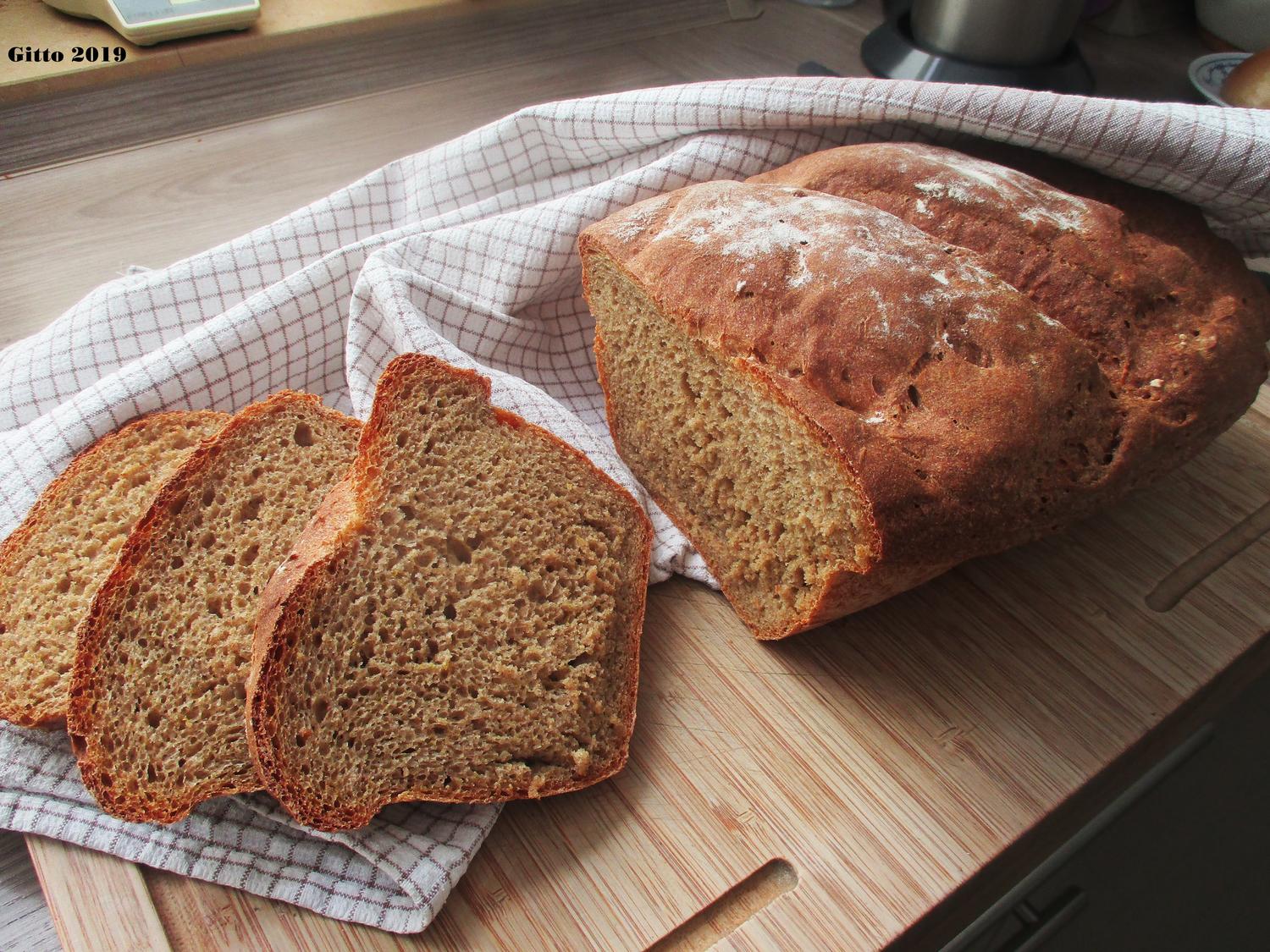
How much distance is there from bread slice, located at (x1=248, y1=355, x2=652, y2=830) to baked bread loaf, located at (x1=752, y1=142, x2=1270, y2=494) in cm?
94

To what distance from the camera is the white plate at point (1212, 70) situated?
11.7ft

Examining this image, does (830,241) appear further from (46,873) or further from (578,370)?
(46,873)

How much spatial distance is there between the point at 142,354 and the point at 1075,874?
2701mm

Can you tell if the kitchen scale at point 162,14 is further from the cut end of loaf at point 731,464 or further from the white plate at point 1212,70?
the white plate at point 1212,70

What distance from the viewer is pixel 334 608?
1.64 m

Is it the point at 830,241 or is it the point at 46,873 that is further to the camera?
the point at 830,241

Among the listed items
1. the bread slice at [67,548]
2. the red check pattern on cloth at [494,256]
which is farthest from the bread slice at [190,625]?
the red check pattern on cloth at [494,256]

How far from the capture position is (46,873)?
1.54m

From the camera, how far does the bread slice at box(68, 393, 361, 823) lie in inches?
62.2

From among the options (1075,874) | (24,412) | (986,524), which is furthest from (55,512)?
(1075,874)

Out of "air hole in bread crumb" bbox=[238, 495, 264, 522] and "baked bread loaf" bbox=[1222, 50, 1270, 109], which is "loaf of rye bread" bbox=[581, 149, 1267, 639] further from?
"baked bread loaf" bbox=[1222, 50, 1270, 109]

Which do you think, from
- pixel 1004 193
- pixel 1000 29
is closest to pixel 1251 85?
pixel 1000 29

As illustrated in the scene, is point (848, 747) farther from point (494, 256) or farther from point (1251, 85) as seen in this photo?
point (1251, 85)

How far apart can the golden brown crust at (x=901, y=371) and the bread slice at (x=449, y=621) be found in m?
0.39
